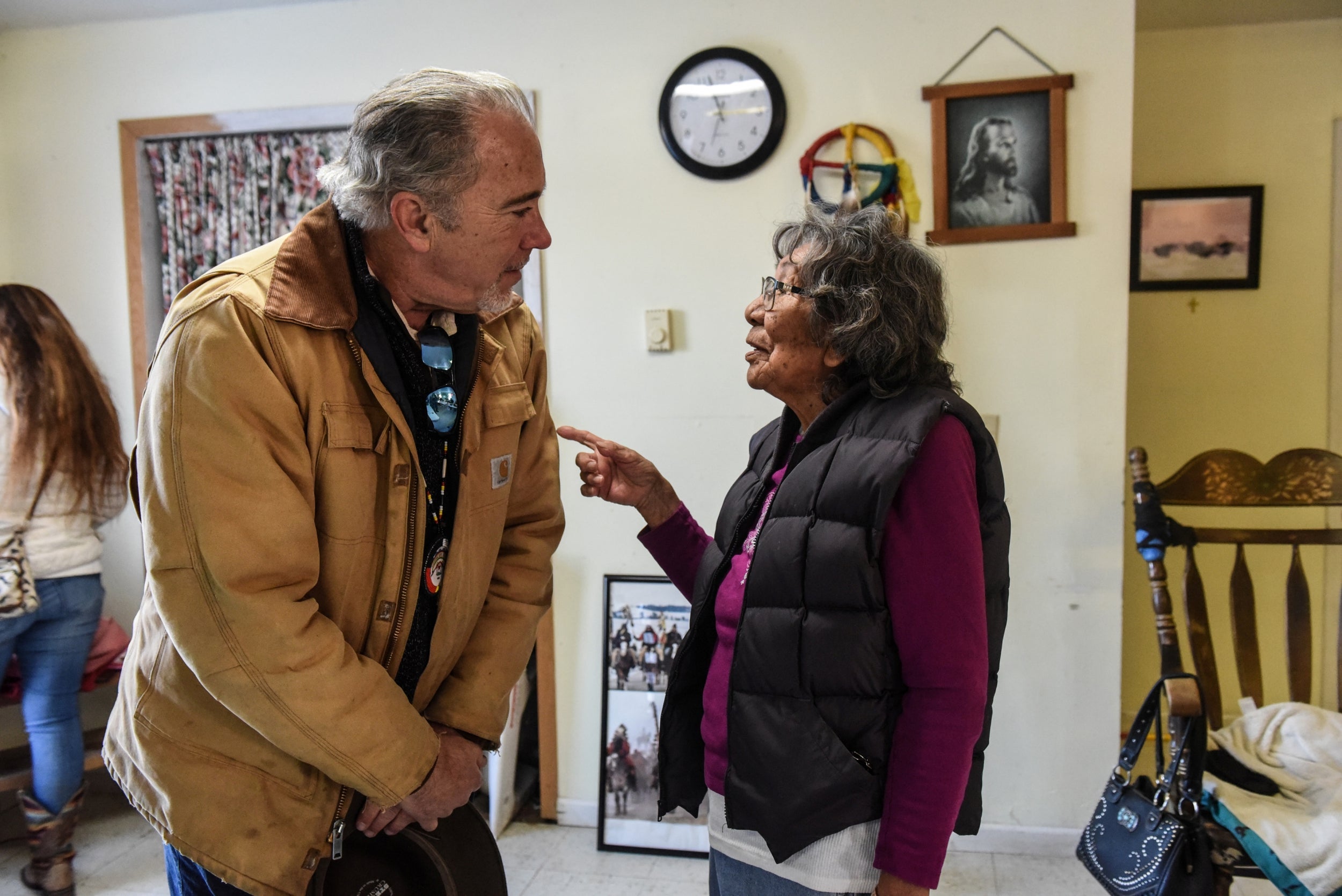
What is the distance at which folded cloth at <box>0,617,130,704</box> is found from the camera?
8.03 feet

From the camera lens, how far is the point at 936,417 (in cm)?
115

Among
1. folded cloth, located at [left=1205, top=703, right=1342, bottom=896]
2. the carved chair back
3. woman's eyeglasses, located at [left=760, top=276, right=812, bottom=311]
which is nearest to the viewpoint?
woman's eyeglasses, located at [left=760, top=276, right=812, bottom=311]

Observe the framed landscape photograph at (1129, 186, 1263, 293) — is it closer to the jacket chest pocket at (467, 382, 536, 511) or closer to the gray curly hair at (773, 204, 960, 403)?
the gray curly hair at (773, 204, 960, 403)

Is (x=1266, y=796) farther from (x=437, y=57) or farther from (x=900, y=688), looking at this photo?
(x=437, y=57)

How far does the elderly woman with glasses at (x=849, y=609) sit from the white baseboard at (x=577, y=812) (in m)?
1.35

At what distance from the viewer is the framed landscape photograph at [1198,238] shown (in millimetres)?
2797

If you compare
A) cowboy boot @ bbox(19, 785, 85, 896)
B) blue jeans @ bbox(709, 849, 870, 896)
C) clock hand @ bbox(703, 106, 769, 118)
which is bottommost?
cowboy boot @ bbox(19, 785, 85, 896)

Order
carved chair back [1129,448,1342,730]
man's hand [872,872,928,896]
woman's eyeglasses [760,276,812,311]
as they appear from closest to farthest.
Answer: man's hand [872,872,928,896] → woman's eyeglasses [760,276,812,311] → carved chair back [1129,448,1342,730]

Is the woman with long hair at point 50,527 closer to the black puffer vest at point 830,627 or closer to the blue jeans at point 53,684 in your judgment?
the blue jeans at point 53,684

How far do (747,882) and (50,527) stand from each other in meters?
2.03

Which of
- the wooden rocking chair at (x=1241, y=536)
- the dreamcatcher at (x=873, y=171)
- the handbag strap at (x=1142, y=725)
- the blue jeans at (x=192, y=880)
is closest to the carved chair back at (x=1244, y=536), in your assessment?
the wooden rocking chair at (x=1241, y=536)

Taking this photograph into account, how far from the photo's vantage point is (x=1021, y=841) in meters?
2.46

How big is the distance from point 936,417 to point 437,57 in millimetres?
2036

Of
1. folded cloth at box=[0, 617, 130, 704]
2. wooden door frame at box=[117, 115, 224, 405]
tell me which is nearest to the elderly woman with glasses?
folded cloth at box=[0, 617, 130, 704]
